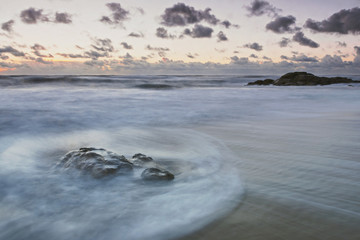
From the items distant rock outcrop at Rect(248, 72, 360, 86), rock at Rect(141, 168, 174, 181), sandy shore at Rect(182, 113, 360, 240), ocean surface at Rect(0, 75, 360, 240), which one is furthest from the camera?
distant rock outcrop at Rect(248, 72, 360, 86)

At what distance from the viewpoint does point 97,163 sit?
2.76 metres

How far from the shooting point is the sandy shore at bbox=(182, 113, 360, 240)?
174cm

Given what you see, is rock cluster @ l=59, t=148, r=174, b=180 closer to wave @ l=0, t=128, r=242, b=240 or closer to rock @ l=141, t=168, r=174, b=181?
rock @ l=141, t=168, r=174, b=181

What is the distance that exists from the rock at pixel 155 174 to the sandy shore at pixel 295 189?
76cm

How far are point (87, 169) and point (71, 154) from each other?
1.67ft

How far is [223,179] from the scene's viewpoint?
8.78ft

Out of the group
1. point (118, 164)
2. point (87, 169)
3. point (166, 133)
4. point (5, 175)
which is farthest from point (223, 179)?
point (166, 133)

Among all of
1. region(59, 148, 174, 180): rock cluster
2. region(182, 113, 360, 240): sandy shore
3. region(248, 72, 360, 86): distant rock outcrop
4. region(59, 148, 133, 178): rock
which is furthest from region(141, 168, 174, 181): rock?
region(248, 72, 360, 86): distant rock outcrop

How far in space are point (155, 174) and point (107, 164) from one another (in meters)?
0.55

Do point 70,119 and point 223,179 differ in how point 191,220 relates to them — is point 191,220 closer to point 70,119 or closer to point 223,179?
point 223,179

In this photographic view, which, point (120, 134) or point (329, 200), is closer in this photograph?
point (329, 200)

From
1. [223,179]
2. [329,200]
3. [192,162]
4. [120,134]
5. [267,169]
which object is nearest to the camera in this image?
[329,200]

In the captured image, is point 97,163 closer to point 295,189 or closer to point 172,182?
point 172,182

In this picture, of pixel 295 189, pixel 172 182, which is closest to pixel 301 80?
pixel 295 189
